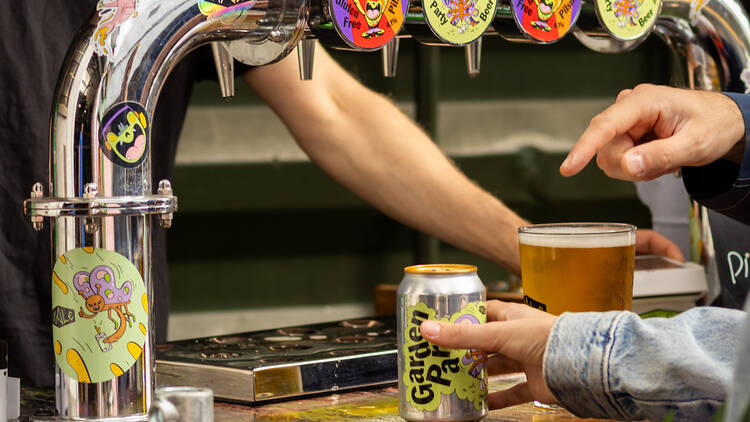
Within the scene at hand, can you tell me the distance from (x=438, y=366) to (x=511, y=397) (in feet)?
0.43

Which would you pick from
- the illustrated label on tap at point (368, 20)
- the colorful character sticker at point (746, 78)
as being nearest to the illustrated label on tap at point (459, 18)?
the illustrated label on tap at point (368, 20)

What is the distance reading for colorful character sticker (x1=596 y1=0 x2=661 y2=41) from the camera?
1276 millimetres

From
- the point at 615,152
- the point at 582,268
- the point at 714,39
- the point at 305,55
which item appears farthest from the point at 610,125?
the point at 714,39

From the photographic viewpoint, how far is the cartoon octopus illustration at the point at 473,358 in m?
0.91

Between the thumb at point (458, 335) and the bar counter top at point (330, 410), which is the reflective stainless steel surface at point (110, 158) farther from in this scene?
the thumb at point (458, 335)

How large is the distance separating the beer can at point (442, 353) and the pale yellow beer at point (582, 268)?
107mm

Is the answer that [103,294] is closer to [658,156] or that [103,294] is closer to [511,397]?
[511,397]

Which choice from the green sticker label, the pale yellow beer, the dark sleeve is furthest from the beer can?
the dark sleeve

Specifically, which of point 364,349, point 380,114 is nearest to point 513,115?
point 380,114

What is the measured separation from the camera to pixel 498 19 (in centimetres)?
117

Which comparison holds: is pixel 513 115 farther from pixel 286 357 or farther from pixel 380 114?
pixel 286 357

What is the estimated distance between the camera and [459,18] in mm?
1134

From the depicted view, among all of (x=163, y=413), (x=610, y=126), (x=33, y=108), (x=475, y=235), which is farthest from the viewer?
(x=475, y=235)

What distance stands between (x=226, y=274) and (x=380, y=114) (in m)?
1.71
